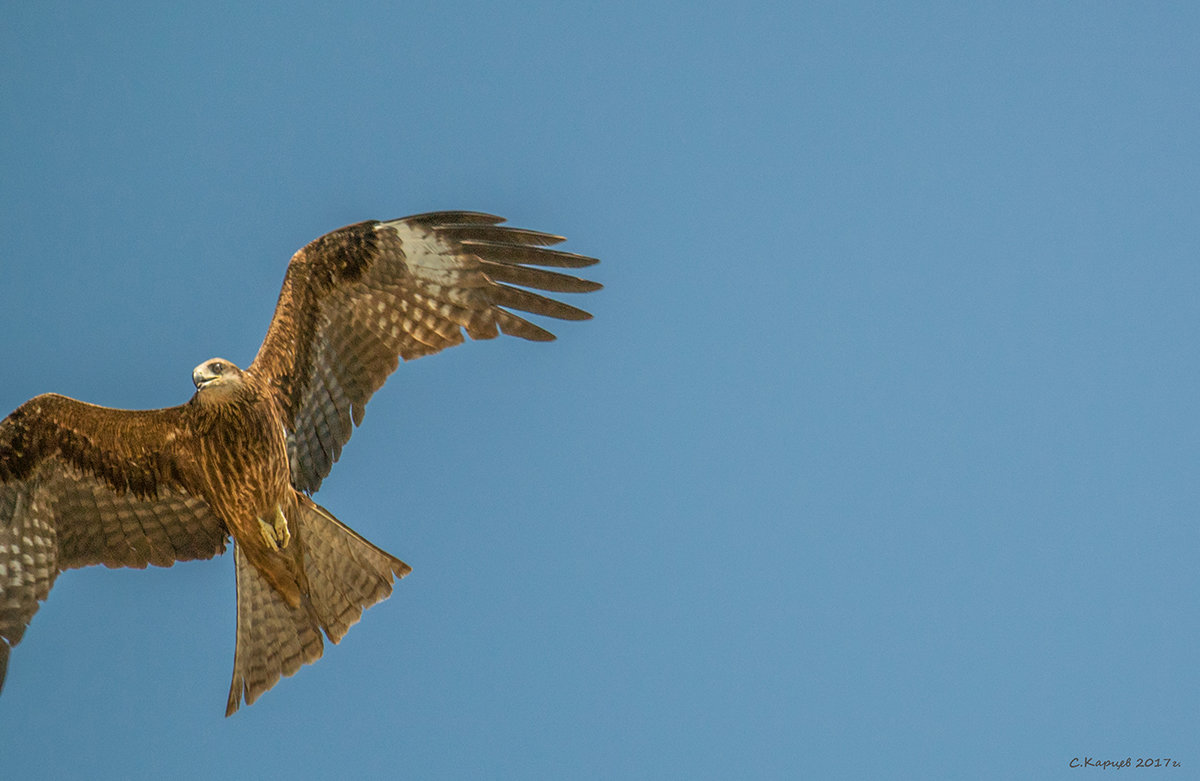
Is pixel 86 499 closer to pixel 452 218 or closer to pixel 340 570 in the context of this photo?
pixel 340 570

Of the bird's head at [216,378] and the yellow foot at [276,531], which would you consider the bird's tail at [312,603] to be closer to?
the yellow foot at [276,531]

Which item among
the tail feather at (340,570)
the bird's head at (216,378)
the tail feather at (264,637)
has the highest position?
the bird's head at (216,378)

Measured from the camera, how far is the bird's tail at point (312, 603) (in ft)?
27.7

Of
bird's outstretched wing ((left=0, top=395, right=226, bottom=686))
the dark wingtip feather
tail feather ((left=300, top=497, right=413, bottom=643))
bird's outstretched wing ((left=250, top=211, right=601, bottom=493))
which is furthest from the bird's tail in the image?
the dark wingtip feather

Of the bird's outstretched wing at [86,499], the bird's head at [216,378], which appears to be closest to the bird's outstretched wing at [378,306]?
the bird's head at [216,378]

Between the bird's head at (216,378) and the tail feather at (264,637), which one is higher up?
the bird's head at (216,378)

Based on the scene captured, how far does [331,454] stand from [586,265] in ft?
6.95

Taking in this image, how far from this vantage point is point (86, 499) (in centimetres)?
870

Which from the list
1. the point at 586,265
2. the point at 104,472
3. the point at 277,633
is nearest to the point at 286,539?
the point at 277,633

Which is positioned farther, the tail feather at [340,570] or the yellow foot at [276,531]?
the tail feather at [340,570]

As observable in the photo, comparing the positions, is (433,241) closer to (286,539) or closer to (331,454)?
(331,454)

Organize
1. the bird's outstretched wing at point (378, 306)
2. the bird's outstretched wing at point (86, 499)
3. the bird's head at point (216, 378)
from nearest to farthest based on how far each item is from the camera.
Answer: the bird's head at point (216, 378), the bird's outstretched wing at point (86, 499), the bird's outstretched wing at point (378, 306)

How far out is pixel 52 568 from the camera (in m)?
8.76

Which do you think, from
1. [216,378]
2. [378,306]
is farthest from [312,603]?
[378,306]
